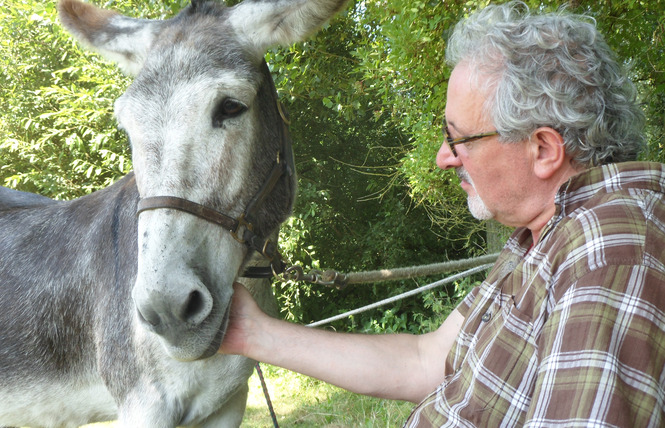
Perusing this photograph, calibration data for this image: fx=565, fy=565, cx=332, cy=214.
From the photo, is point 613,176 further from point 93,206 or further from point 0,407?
point 0,407

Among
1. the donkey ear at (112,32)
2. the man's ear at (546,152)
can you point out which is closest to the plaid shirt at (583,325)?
the man's ear at (546,152)

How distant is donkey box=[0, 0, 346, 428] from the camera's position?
154 cm

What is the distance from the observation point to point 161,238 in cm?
149

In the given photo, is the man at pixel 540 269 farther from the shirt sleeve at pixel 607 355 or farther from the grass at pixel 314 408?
the grass at pixel 314 408

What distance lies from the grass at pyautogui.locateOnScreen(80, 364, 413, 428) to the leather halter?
213 cm

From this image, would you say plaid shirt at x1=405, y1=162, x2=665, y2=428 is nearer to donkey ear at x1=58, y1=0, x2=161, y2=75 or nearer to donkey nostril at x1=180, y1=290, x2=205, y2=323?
donkey nostril at x1=180, y1=290, x2=205, y2=323

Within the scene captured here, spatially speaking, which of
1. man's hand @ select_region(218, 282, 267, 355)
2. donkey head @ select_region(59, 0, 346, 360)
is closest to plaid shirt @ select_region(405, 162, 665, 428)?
man's hand @ select_region(218, 282, 267, 355)

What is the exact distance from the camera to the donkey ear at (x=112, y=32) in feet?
6.68

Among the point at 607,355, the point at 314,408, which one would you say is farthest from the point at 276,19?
the point at 314,408

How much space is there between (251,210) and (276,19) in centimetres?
66

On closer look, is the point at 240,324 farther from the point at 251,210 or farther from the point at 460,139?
the point at 460,139

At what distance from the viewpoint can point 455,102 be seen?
60.6 inches

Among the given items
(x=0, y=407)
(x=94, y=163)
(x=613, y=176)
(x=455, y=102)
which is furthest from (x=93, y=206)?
(x=94, y=163)

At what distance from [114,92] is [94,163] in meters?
1.21
